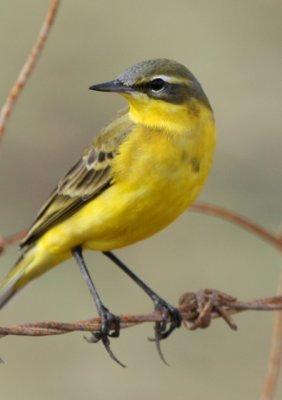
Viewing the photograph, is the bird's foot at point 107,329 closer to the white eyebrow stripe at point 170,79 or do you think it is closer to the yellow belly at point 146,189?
the yellow belly at point 146,189

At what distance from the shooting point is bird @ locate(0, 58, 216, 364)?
22.5 ft

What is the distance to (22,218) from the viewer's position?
12.7 metres

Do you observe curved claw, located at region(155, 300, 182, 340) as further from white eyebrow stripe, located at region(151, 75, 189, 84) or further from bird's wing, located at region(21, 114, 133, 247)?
A: white eyebrow stripe, located at region(151, 75, 189, 84)

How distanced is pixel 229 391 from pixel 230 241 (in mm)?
2062

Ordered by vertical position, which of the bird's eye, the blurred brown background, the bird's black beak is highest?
the bird's black beak

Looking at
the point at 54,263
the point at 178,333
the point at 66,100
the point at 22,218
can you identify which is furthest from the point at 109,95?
the point at 54,263

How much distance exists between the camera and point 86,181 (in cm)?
726

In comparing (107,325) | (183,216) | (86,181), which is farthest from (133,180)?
(183,216)

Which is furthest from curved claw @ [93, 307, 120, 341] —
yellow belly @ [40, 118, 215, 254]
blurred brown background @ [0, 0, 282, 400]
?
blurred brown background @ [0, 0, 282, 400]

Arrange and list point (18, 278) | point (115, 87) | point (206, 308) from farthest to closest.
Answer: point (18, 278) < point (115, 87) < point (206, 308)

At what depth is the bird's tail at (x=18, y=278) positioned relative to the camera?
24.1ft

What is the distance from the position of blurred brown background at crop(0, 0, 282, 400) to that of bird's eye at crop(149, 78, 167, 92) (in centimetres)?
376

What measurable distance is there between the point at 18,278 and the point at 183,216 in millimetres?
5150

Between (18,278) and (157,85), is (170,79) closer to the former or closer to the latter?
(157,85)
